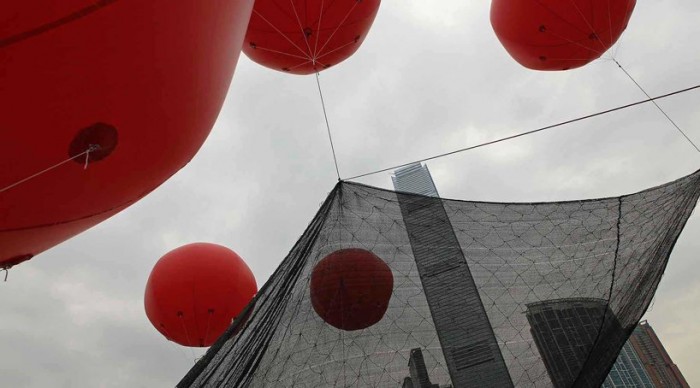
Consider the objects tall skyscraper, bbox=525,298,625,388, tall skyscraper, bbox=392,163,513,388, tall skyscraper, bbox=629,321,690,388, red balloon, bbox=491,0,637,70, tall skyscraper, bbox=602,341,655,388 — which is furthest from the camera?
tall skyscraper, bbox=629,321,690,388

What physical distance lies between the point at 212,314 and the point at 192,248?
0.96 m

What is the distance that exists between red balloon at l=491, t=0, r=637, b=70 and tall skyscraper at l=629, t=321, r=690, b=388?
74369mm

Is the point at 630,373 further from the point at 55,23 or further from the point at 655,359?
the point at 55,23

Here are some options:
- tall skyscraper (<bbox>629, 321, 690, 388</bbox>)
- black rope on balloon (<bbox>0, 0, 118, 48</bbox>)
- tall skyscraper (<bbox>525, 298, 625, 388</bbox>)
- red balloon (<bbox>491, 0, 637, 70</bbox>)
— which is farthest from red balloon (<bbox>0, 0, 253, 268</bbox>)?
tall skyscraper (<bbox>629, 321, 690, 388</bbox>)

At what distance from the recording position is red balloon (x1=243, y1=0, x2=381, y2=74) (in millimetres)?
5531

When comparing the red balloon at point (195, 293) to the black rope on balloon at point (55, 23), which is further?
the red balloon at point (195, 293)

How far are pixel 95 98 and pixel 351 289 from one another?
1.81m

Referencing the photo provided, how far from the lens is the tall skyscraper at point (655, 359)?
67.9 meters

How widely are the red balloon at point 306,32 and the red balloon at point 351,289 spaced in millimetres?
3618

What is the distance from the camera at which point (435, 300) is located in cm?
296

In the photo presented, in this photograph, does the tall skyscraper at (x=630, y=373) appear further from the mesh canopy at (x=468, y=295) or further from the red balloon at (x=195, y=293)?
the mesh canopy at (x=468, y=295)

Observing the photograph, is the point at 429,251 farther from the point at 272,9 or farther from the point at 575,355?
the point at 272,9

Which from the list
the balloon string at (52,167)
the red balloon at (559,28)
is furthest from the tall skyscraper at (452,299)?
the red balloon at (559,28)

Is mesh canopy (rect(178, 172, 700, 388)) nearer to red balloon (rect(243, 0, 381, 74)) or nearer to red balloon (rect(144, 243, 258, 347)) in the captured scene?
red balloon (rect(243, 0, 381, 74))
